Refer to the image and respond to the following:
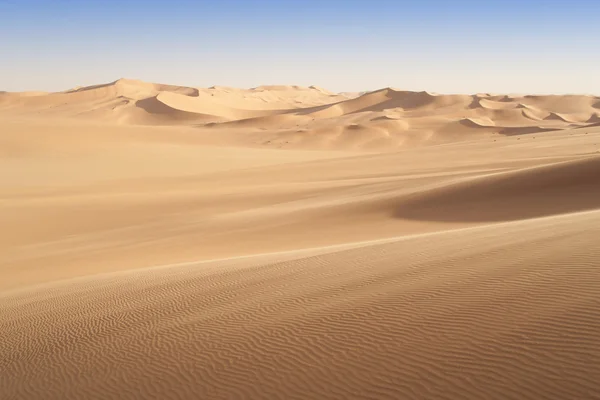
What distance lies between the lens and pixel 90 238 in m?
16.4

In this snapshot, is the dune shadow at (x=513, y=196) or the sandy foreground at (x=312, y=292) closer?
the sandy foreground at (x=312, y=292)

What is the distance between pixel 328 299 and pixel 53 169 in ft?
107

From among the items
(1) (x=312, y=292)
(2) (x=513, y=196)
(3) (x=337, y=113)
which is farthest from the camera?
(3) (x=337, y=113)

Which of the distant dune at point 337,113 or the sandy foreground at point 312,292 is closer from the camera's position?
the sandy foreground at point 312,292

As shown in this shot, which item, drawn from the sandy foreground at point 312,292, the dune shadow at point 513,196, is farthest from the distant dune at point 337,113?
the dune shadow at point 513,196

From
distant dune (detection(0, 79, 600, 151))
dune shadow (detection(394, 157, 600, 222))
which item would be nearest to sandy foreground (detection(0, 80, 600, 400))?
dune shadow (detection(394, 157, 600, 222))

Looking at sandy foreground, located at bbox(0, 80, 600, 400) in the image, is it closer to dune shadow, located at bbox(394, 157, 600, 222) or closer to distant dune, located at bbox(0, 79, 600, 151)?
dune shadow, located at bbox(394, 157, 600, 222)

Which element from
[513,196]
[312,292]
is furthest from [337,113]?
[312,292]

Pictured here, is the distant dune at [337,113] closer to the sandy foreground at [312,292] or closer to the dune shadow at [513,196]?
the sandy foreground at [312,292]

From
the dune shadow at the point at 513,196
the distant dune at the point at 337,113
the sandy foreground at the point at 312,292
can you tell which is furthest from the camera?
the distant dune at the point at 337,113

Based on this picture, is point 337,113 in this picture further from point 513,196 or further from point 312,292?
point 312,292

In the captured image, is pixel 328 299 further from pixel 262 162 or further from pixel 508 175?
pixel 262 162

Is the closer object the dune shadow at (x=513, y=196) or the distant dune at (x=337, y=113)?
the dune shadow at (x=513, y=196)

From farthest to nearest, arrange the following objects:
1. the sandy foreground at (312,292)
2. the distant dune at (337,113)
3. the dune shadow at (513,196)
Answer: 1. the distant dune at (337,113)
2. the dune shadow at (513,196)
3. the sandy foreground at (312,292)
